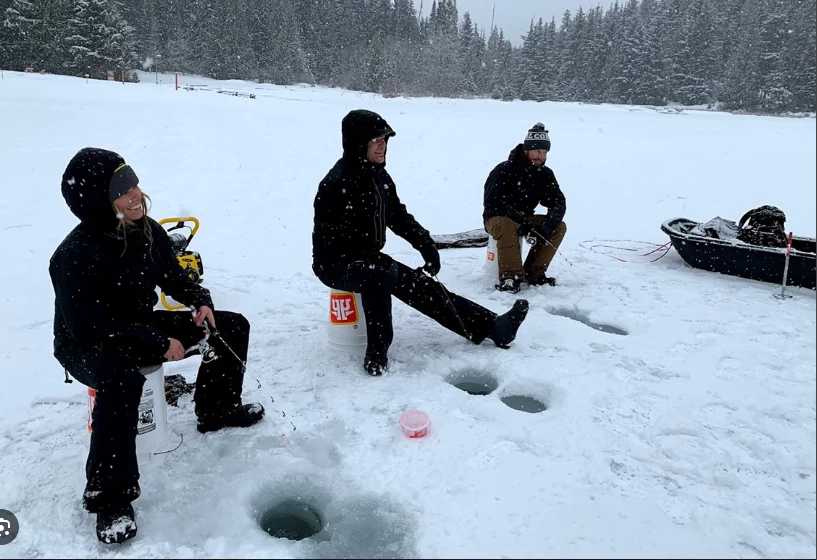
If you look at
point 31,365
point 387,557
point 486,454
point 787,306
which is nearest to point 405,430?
point 486,454

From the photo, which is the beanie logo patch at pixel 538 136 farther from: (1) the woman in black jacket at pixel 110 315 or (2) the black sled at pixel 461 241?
(1) the woman in black jacket at pixel 110 315

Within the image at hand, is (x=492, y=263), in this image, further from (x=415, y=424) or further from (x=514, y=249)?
(x=415, y=424)

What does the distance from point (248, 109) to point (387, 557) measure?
18260 millimetres

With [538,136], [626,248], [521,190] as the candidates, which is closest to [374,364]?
[521,190]

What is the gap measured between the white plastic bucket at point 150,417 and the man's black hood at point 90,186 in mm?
790

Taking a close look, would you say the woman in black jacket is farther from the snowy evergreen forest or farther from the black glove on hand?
the snowy evergreen forest

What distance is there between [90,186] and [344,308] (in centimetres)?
197

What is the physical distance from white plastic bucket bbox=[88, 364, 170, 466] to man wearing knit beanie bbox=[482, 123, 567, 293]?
354 cm

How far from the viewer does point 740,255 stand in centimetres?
572

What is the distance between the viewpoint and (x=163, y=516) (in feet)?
8.07

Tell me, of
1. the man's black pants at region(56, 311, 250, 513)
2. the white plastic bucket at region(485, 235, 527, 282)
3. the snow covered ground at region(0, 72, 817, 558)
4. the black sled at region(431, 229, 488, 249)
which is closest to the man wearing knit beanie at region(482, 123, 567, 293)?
the white plastic bucket at region(485, 235, 527, 282)

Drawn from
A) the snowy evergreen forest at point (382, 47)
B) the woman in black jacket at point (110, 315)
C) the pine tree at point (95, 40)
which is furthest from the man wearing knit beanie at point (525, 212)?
the pine tree at point (95, 40)

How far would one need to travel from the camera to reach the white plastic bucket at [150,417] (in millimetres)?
2701

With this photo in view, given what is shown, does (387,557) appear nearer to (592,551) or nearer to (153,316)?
(592,551)
